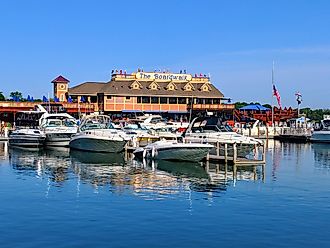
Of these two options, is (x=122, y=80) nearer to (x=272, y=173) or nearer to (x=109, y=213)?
(x=272, y=173)

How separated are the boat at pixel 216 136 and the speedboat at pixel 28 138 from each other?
16376 millimetres

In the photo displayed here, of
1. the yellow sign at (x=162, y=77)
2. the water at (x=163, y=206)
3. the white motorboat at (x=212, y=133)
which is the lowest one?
the water at (x=163, y=206)

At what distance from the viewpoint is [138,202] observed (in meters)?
21.2

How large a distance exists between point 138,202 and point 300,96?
66.0 meters

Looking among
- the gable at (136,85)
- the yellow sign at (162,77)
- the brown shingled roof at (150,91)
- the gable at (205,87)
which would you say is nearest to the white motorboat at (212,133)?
the brown shingled roof at (150,91)

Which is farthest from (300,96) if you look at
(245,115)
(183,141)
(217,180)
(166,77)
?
(217,180)

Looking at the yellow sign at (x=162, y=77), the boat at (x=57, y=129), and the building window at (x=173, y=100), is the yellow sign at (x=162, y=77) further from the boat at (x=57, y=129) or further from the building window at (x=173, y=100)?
the boat at (x=57, y=129)

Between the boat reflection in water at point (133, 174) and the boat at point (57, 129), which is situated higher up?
the boat at point (57, 129)

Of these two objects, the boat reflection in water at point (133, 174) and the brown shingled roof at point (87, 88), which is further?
the brown shingled roof at point (87, 88)

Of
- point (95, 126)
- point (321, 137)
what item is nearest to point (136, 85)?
point (321, 137)

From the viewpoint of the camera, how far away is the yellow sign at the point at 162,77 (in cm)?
9131

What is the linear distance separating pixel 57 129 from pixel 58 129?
0.12 m

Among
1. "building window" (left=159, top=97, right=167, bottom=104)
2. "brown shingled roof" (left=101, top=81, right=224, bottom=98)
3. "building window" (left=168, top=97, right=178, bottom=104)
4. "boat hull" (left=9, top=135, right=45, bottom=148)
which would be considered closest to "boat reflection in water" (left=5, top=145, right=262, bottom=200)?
"boat hull" (left=9, top=135, right=45, bottom=148)

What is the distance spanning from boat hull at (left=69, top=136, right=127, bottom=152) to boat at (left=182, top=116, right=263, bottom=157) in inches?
251
